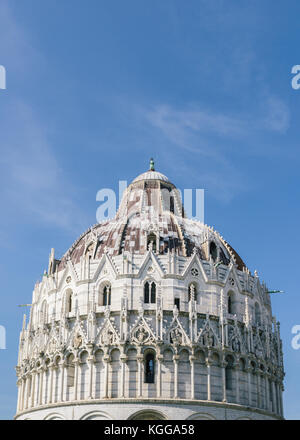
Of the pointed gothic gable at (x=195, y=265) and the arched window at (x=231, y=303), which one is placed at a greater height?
the pointed gothic gable at (x=195, y=265)

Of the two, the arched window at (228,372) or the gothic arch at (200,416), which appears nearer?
the gothic arch at (200,416)

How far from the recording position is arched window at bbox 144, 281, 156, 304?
Answer: 60562 mm

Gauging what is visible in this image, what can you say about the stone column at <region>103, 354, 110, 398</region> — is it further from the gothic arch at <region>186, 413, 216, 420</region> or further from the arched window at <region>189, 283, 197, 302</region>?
the arched window at <region>189, 283, 197, 302</region>

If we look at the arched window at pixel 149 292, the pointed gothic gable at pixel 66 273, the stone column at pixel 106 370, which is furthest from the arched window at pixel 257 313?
the pointed gothic gable at pixel 66 273

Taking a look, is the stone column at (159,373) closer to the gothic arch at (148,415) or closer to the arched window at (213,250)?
the gothic arch at (148,415)

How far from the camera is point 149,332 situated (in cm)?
5797

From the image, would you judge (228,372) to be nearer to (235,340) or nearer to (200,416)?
(235,340)

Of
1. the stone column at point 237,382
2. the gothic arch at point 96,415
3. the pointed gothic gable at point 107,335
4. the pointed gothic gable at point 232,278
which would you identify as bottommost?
the gothic arch at point 96,415

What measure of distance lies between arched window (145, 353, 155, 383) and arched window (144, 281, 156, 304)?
522cm

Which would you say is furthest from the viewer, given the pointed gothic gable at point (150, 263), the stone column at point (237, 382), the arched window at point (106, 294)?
the arched window at point (106, 294)

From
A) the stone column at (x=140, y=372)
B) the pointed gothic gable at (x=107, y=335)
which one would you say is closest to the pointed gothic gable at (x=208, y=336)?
the stone column at (x=140, y=372)

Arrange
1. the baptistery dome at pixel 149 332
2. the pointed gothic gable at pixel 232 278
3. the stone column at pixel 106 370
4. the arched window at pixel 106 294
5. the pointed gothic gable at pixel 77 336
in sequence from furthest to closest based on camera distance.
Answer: the pointed gothic gable at pixel 232 278, the arched window at pixel 106 294, the pointed gothic gable at pixel 77 336, the baptistery dome at pixel 149 332, the stone column at pixel 106 370

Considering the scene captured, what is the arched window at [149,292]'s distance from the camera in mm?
60562

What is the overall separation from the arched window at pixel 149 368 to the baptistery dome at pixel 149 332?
0.09 m
